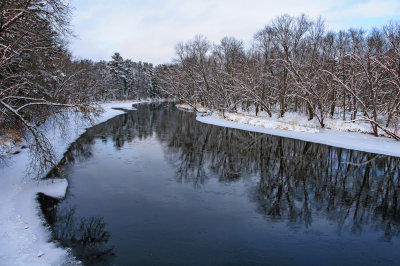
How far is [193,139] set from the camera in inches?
971

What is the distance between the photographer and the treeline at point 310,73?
2380 cm

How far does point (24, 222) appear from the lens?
26.9ft

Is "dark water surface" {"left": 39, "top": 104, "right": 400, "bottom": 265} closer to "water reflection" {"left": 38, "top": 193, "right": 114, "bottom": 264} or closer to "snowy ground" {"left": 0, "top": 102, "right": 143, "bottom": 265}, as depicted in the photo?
"water reflection" {"left": 38, "top": 193, "right": 114, "bottom": 264}

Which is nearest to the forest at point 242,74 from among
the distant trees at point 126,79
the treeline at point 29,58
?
the treeline at point 29,58

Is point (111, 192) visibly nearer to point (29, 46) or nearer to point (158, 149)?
point (29, 46)

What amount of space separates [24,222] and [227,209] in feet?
20.5

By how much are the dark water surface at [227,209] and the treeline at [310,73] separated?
9291 millimetres

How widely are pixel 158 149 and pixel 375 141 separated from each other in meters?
16.5

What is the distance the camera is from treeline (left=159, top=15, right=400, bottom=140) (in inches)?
937

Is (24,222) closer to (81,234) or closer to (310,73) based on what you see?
(81,234)

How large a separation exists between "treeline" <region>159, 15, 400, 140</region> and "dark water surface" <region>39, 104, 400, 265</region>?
9.29m

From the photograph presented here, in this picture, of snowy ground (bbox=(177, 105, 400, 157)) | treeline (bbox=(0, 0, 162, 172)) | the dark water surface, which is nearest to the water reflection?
the dark water surface

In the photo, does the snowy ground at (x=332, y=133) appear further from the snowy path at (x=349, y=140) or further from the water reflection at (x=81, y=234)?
the water reflection at (x=81, y=234)

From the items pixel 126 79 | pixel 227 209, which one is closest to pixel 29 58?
pixel 227 209
